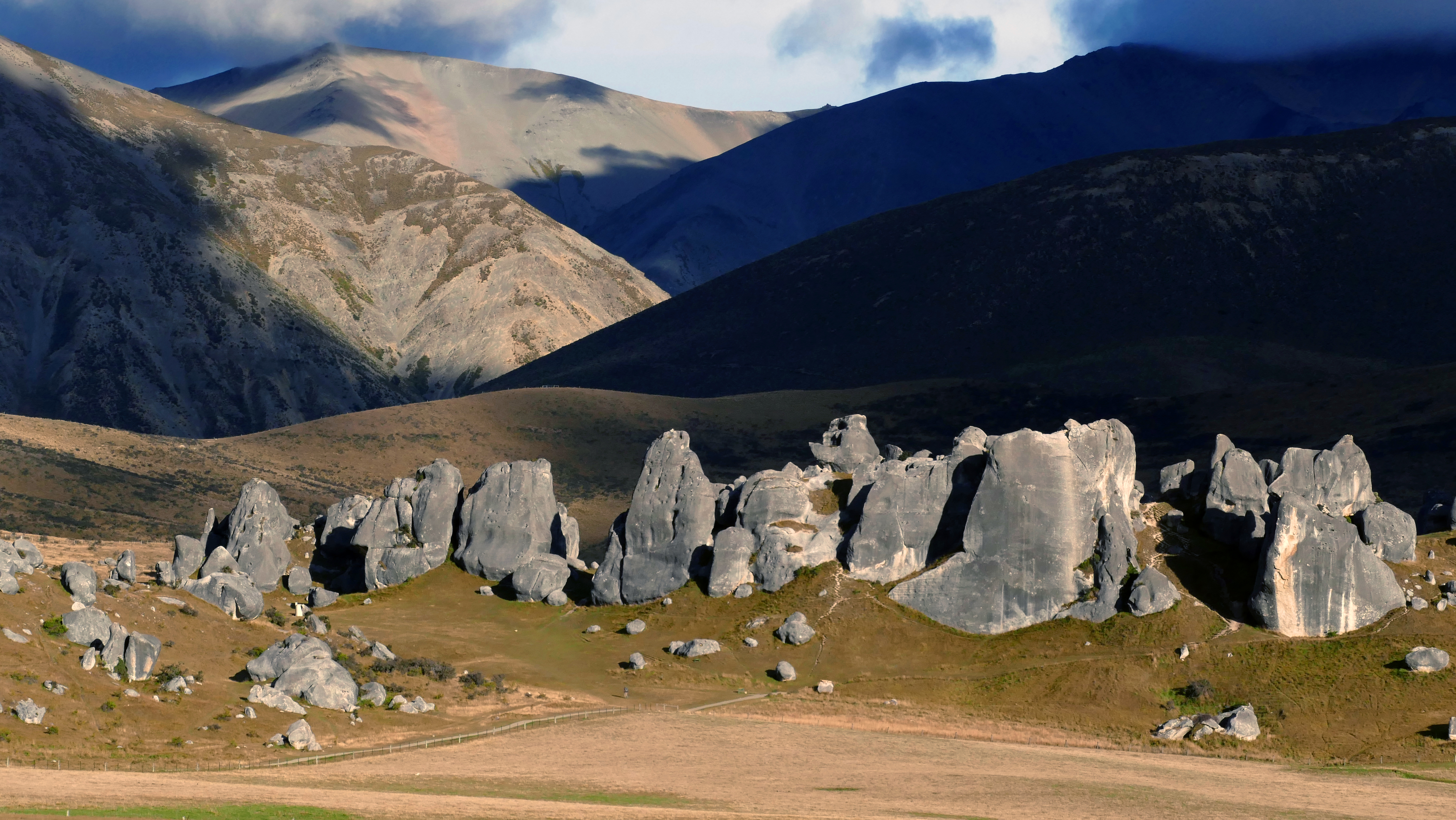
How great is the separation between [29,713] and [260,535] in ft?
122

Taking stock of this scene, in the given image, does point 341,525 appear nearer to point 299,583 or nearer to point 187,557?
point 299,583

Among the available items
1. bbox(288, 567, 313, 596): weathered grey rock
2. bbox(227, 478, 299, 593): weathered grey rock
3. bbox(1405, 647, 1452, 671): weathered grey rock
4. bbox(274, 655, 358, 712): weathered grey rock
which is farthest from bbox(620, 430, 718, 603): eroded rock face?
bbox(1405, 647, 1452, 671): weathered grey rock

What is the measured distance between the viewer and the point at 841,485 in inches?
3164

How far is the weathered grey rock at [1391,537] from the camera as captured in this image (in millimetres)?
69188

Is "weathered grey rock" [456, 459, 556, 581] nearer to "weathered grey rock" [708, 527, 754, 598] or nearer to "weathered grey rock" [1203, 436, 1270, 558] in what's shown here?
"weathered grey rock" [708, 527, 754, 598]

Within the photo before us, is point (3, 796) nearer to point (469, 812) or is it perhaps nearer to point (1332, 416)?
point (469, 812)

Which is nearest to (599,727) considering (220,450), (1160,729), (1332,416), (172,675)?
(172,675)

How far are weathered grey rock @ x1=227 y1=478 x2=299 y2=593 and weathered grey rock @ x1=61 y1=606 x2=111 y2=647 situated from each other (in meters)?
26.7

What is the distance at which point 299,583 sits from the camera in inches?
3295

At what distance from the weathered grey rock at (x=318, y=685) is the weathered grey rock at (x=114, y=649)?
234 inches

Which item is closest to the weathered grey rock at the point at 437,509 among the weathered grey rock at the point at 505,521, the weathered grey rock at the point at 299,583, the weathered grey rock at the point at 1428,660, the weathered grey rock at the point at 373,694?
the weathered grey rock at the point at 505,521

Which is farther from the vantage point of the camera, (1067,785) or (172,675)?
(172,675)

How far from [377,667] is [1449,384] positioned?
122210mm

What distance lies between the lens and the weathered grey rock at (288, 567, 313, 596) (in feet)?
274
